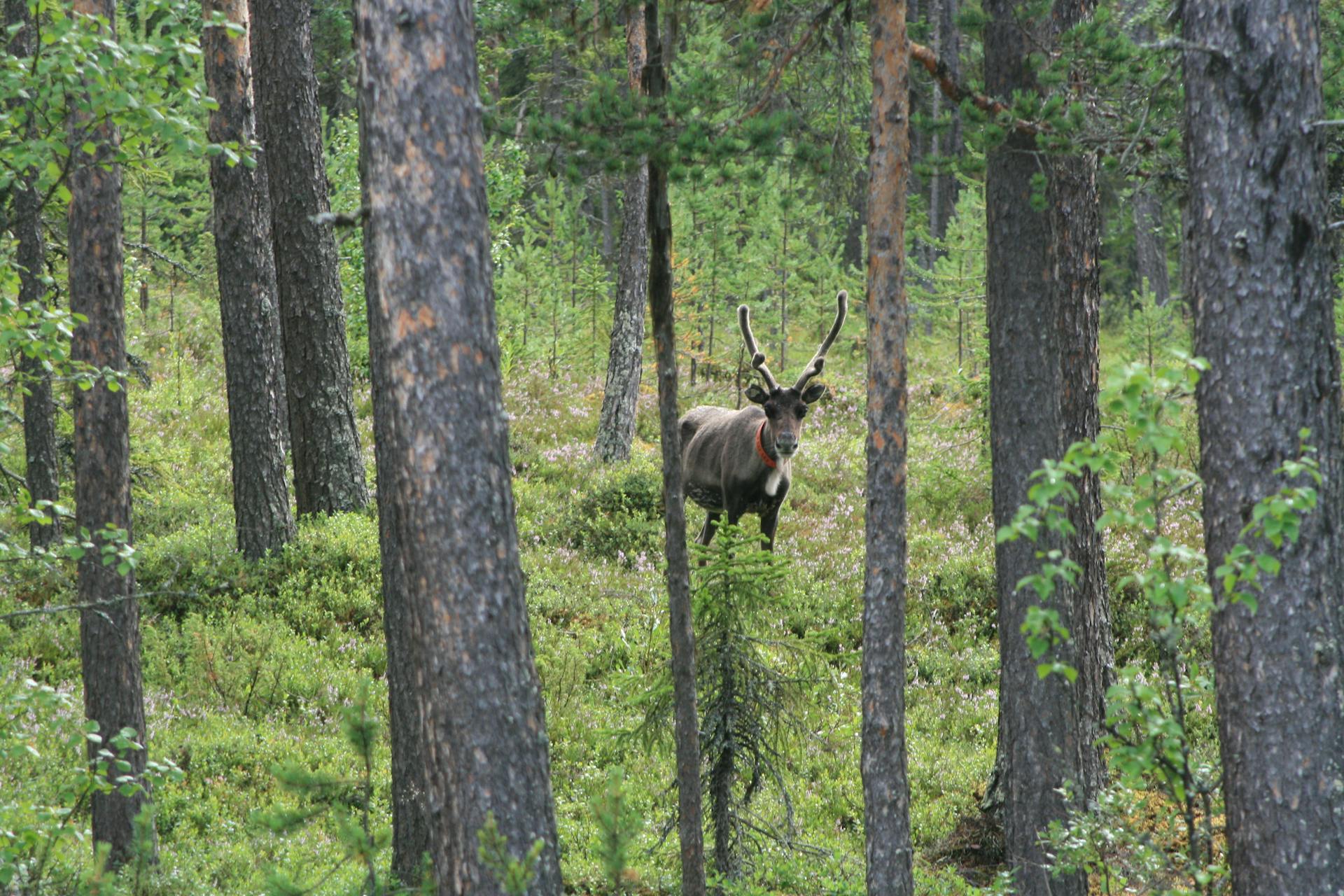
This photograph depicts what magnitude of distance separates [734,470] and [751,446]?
1.28 feet

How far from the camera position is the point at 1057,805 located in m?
7.51

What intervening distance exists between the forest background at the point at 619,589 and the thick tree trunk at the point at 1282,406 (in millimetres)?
331

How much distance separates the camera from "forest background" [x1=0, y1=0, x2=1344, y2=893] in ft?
19.7

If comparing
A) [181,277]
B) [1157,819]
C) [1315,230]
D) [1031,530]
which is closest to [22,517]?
[1031,530]

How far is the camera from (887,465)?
6840mm

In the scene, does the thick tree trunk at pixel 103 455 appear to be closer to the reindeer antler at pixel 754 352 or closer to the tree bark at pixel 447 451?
the tree bark at pixel 447 451

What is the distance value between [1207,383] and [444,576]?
359 cm

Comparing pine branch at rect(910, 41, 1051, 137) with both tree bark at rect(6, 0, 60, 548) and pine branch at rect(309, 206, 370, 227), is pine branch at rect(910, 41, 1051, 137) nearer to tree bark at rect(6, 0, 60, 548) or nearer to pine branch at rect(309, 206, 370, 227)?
pine branch at rect(309, 206, 370, 227)

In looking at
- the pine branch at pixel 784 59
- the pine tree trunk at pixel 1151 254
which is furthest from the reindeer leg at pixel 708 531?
the pine tree trunk at pixel 1151 254

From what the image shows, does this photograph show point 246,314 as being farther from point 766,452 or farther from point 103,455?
point 766,452

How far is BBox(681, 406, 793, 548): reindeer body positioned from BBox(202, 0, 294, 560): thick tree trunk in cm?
509

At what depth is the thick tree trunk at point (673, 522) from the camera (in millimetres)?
7039

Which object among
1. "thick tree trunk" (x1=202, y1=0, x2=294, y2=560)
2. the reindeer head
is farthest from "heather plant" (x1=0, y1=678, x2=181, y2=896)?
the reindeer head

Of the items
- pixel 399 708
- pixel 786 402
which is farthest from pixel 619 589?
pixel 399 708
